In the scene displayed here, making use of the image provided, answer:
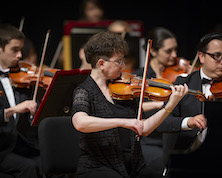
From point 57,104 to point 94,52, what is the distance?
0.37 meters

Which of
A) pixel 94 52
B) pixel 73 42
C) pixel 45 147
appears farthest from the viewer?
pixel 73 42

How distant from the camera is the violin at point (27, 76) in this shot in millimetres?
2520

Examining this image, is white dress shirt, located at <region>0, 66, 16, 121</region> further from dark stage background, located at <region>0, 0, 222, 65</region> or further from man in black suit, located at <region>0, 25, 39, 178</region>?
dark stage background, located at <region>0, 0, 222, 65</region>

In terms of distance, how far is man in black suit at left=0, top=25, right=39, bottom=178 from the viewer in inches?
91.1

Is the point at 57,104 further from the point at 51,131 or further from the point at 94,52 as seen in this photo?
the point at 94,52

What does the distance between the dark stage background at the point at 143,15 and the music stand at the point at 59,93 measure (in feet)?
9.18

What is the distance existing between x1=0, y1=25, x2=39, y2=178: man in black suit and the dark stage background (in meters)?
2.41

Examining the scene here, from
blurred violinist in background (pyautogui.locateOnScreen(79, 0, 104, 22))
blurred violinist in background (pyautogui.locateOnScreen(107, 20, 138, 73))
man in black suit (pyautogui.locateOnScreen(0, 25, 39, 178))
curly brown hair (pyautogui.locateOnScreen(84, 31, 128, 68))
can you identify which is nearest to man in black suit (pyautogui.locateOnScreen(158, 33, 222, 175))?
curly brown hair (pyautogui.locateOnScreen(84, 31, 128, 68))

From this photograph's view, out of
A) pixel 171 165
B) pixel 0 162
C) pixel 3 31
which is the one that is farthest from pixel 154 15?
pixel 171 165

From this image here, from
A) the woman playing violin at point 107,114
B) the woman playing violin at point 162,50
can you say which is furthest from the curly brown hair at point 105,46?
the woman playing violin at point 162,50

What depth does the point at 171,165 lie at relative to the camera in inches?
63.2

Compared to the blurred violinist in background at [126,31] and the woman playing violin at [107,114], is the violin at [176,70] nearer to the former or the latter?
the blurred violinist in background at [126,31]

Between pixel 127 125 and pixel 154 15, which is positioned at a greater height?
pixel 154 15

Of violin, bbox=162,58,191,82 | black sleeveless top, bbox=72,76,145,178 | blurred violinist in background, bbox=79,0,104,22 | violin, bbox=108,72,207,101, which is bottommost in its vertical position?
black sleeveless top, bbox=72,76,145,178
